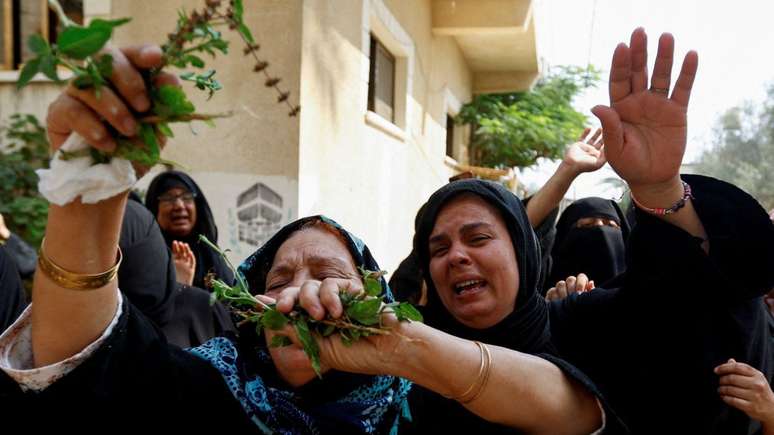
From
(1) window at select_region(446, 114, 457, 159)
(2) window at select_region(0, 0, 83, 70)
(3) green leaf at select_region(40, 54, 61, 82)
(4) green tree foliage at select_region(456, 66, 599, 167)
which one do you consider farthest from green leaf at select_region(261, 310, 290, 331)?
(1) window at select_region(446, 114, 457, 159)

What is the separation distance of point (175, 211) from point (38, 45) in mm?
3249

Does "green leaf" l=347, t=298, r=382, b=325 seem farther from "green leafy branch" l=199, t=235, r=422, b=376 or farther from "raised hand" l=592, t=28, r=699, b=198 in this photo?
"raised hand" l=592, t=28, r=699, b=198

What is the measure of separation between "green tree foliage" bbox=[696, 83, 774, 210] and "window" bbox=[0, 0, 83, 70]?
94.7 ft

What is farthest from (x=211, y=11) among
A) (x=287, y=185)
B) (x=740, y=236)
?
(x=287, y=185)

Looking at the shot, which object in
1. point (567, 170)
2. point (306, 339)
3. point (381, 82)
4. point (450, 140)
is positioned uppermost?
point (381, 82)

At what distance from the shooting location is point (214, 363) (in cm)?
153

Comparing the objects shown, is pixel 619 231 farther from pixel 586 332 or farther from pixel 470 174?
pixel 586 332

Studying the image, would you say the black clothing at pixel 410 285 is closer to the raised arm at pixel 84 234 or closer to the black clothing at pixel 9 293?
the black clothing at pixel 9 293

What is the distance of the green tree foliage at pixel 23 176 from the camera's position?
4906 millimetres

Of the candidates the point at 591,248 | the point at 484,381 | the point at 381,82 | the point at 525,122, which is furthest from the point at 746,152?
the point at 484,381

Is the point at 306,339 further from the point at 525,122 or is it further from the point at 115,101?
the point at 525,122

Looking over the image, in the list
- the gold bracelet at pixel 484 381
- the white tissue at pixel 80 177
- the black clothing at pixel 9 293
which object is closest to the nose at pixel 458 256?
the gold bracelet at pixel 484 381

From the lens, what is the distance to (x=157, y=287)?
120 inches

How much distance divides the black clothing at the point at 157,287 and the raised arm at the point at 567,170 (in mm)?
1806
